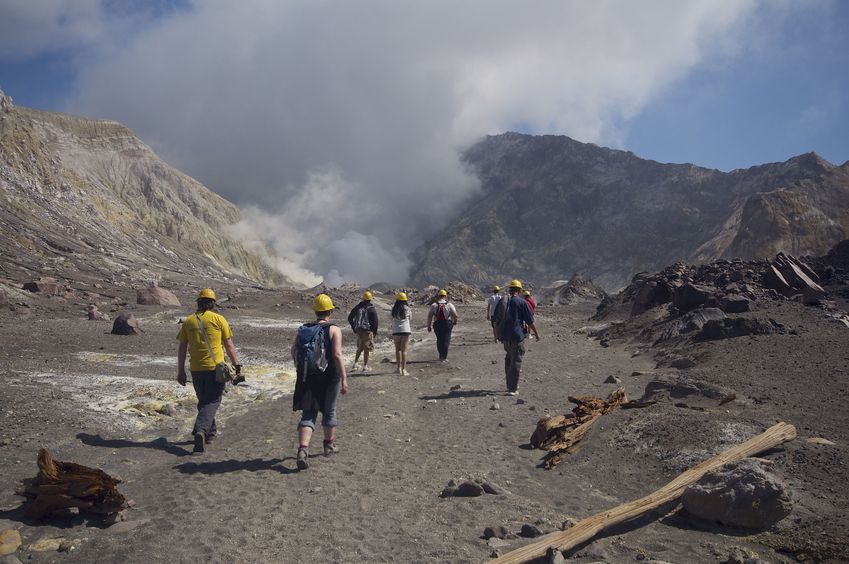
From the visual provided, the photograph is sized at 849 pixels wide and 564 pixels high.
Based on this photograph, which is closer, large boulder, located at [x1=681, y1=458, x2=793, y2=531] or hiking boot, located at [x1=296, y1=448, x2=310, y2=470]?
large boulder, located at [x1=681, y1=458, x2=793, y2=531]

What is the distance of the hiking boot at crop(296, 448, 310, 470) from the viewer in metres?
5.84

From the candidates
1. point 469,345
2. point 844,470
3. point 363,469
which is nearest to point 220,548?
point 363,469

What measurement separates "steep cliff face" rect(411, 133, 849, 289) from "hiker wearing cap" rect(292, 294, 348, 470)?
239 feet

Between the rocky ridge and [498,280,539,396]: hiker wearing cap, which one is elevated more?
the rocky ridge

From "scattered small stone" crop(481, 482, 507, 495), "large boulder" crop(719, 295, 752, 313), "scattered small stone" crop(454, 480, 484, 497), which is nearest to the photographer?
"scattered small stone" crop(454, 480, 484, 497)

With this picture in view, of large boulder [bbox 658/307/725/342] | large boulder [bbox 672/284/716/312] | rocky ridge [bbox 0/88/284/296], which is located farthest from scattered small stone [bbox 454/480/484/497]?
rocky ridge [bbox 0/88/284/296]

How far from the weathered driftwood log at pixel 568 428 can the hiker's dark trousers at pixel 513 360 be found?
2.10 m

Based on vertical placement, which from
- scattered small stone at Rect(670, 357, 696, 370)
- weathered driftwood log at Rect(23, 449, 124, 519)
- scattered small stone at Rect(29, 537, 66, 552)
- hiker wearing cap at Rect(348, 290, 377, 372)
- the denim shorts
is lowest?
scattered small stone at Rect(29, 537, 66, 552)

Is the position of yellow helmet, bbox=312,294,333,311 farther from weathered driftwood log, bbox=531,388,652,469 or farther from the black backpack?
weathered driftwood log, bbox=531,388,652,469

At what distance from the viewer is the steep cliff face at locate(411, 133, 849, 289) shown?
87.6 m

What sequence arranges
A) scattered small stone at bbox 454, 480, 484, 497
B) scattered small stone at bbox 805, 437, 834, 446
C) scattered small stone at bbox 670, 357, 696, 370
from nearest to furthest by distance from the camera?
scattered small stone at bbox 454, 480, 484, 497, scattered small stone at bbox 805, 437, 834, 446, scattered small stone at bbox 670, 357, 696, 370

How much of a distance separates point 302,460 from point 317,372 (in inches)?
35.6

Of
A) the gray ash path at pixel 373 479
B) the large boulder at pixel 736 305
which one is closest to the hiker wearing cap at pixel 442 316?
the gray ash path at pixel 373 479

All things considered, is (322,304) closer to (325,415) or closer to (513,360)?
(325,415)
